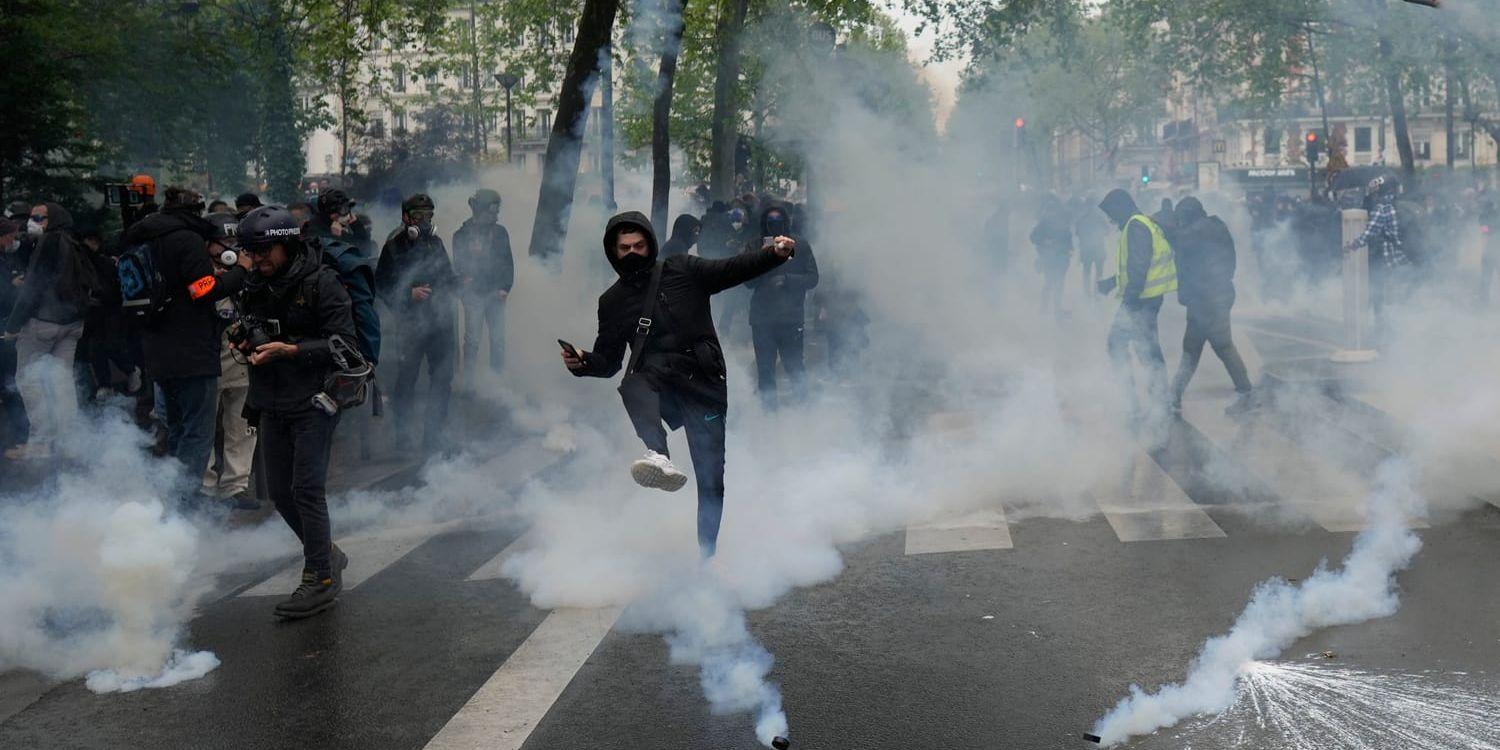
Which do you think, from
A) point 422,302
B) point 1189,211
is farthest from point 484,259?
point 1189,211

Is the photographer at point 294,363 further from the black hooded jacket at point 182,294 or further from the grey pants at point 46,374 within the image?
the grey pants at point 46,374

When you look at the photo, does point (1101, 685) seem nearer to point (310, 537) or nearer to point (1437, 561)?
point (1437, 561)

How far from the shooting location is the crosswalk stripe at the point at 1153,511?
684 cm

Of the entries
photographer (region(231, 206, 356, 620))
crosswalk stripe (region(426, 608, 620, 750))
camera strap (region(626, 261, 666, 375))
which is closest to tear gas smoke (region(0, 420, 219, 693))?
photographer (region(231, 206, 356, 620))

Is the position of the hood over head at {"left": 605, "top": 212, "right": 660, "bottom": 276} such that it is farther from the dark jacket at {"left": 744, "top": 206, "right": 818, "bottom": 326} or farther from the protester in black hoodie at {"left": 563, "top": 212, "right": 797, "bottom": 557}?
the dark jacket at {"left": 744, "top": 206, "right": 818, "bottom": 326}

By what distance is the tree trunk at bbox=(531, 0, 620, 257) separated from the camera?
14719 millimetres

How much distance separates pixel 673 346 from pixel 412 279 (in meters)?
4.53

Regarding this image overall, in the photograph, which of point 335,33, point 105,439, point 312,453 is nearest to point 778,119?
point 335,33

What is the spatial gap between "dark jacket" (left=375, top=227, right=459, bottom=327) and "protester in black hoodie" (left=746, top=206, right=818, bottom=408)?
8.24 feet

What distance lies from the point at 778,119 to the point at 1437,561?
17634 mm

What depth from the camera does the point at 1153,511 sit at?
7.36 meters

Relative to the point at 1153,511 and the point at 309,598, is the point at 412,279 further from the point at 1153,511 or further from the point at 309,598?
the point at 1153,511

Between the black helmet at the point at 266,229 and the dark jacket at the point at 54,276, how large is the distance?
489cm

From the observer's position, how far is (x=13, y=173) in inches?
603
